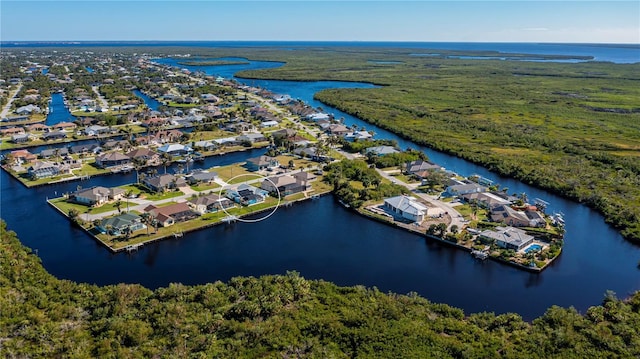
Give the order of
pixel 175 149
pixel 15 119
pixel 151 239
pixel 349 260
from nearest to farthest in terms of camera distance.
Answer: pixel 349 260 < pixel 151 239 < pixel 175 149 < pixel 15 119

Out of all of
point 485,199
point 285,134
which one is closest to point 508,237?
point 485,199

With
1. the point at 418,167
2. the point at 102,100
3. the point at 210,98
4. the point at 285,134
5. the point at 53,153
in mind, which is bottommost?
the point at 53,153

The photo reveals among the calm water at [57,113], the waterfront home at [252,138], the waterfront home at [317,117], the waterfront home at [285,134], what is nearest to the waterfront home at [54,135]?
the calm water at [57,113]

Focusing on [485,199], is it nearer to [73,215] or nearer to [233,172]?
[233,172]

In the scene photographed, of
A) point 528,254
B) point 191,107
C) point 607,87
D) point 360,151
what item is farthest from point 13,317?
point 607,87

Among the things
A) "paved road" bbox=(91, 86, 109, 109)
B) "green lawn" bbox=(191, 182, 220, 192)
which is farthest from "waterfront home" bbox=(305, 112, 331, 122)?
"paved road" bbox=(91, 86, 109, 109)

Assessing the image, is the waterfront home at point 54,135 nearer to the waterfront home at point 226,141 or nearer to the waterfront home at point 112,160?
the waterfront home at point 112,160
